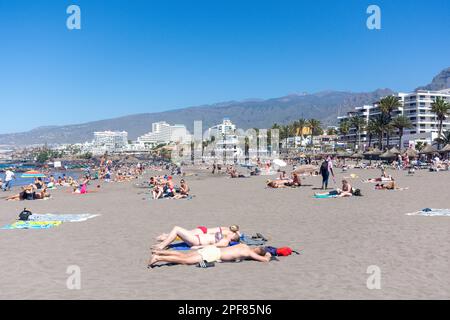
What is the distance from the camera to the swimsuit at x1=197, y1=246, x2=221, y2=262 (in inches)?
313

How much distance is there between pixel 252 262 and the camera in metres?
8.13

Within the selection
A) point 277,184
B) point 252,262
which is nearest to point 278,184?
point 277,184

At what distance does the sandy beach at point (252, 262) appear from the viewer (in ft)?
21.1

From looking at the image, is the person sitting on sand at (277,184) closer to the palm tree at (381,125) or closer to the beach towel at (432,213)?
the beach towel at (432,213)

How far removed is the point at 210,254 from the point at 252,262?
→ 0.77m

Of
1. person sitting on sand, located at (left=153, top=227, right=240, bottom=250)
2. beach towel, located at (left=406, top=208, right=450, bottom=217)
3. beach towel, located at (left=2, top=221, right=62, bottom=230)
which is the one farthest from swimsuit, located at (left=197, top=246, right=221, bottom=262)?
beach towel, located at (left=406, top=208, right=450, bottom=217)

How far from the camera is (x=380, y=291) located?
6285 millimetres


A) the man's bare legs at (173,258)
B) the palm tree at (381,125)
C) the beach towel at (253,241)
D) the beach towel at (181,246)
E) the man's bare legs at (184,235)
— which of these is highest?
the palm tree at (381,125)

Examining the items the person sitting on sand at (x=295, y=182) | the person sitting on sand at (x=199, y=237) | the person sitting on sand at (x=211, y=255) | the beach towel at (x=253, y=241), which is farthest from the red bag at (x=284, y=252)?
the person sitting on sand at (x=295, y=182)

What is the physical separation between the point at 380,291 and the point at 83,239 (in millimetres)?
7068

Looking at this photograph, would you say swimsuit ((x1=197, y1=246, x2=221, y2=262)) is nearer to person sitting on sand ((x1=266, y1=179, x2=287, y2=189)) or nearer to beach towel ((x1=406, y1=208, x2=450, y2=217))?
beach towel ((x1=406, y1=208, x2=450, y2=217))

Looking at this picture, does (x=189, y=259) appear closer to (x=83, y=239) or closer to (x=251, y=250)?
(x=251, y=250)

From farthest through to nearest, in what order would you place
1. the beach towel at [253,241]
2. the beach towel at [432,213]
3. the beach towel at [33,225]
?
the beach towel at [432,213]
the beach towel at [33,225]
the beach towel at [253,241]
